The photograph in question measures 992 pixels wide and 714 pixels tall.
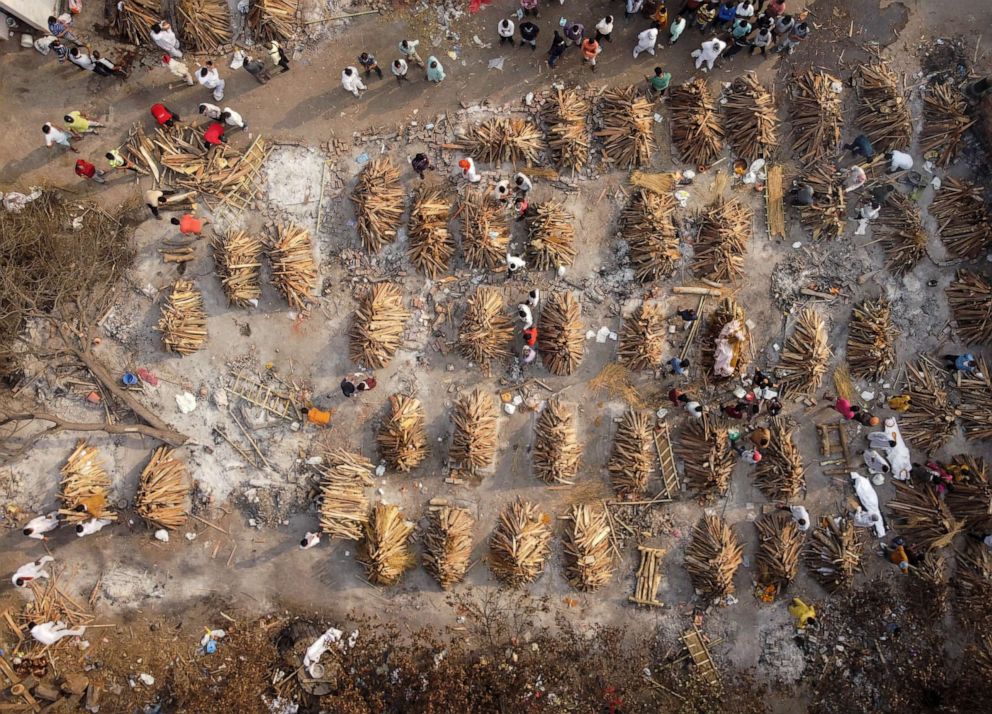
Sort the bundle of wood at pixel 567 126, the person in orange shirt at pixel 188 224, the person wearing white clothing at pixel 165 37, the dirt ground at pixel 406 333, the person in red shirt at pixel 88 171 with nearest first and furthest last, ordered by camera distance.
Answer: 1. the person in red shirt at pixel 88 171
2. the person wearing white clothing at pixel 165 37
3. the person in orange shirt at pixel 188 224
4. the bundle of wood at pixel 567 126
5. the dirt ground at pixel 406 333

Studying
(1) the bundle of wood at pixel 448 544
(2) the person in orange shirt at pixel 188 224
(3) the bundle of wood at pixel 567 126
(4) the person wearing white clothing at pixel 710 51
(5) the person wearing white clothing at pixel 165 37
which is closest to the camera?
(4) the person wearing white clothing at pixel 710 51

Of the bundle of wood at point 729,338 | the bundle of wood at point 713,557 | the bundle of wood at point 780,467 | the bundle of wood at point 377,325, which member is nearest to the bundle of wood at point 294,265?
the bundle of wood at point 377,325

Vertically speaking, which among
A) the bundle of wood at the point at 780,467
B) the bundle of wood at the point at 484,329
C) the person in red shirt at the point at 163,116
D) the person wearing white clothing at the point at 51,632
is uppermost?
the person in red shirt at the point at 163,116

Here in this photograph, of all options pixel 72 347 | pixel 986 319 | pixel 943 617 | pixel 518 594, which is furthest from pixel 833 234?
A: pixel 72 347

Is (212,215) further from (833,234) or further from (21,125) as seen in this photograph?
(833,234)

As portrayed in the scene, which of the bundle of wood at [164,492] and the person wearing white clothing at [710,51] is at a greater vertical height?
the person wearing white clothing at [710,51]

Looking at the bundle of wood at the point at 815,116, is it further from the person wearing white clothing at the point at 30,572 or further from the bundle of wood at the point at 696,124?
the person wearing white clothing at the point at 30,572

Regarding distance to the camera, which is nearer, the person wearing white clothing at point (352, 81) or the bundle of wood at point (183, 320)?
the person wearing white clothing at point (352, 81)
